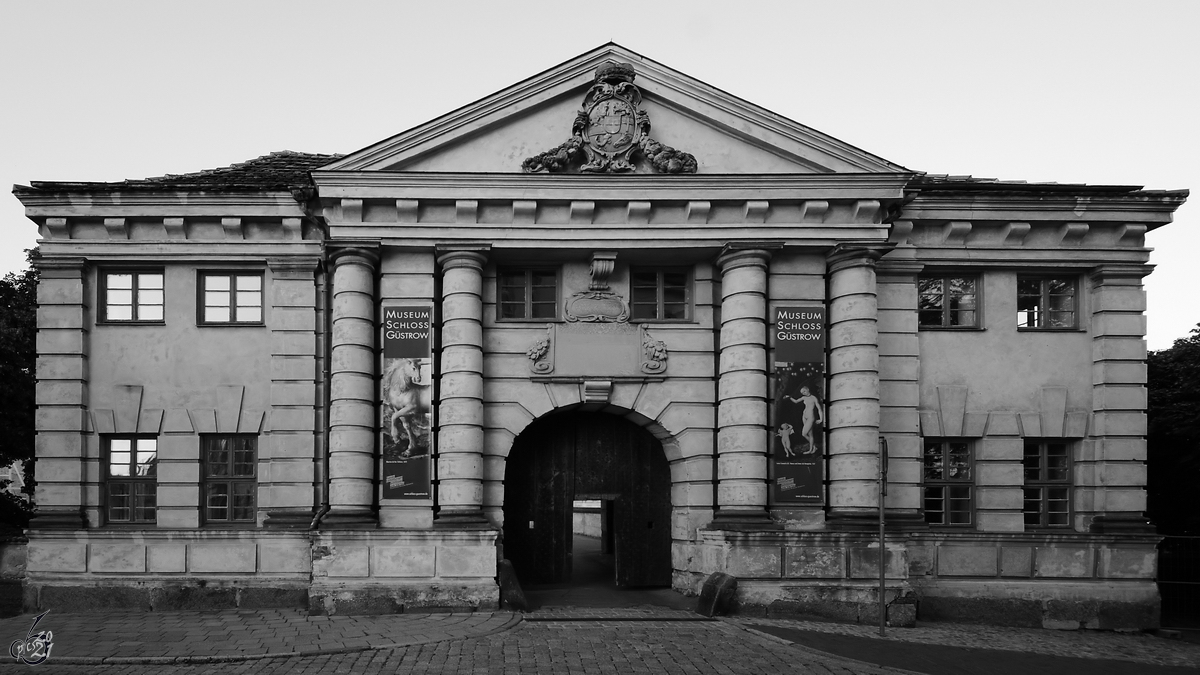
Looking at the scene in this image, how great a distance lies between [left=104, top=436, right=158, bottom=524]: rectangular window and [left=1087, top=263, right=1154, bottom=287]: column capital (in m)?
19.2

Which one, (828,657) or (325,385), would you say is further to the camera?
(325,385)

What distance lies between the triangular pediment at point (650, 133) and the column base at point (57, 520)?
8.76 m

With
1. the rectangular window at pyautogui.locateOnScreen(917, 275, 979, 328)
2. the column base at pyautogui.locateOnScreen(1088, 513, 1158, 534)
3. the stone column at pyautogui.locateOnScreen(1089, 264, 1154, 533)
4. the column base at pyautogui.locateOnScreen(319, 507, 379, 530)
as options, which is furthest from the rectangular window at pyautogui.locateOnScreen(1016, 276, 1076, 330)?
the column base at pyautogui.locateOnScreen(319, 507, 379, 530)

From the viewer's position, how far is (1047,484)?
19.7 meters

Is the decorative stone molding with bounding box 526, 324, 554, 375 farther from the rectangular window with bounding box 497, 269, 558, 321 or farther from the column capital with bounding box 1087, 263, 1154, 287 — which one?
→ the column capital with bounding box 1087, 263, 1154, 287

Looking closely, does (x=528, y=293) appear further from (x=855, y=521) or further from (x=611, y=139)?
(x=855, y=521)

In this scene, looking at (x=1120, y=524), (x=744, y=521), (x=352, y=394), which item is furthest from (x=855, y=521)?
(x=352, y=394)

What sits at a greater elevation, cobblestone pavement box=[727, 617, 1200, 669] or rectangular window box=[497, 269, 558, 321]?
rectangular window box=[497, 269, 558, 321]

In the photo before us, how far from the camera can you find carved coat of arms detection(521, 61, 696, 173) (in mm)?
18203

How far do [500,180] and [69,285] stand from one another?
346 inches

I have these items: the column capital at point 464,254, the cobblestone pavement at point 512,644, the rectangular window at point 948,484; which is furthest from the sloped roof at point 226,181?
the rectangular window at point 948,484

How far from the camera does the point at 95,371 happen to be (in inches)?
754

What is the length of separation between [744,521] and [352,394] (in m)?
7.56

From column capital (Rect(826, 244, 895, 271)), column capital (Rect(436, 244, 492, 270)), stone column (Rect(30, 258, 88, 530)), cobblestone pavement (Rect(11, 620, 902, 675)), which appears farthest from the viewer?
stone column (Rect(30, 258, 88, 530))
